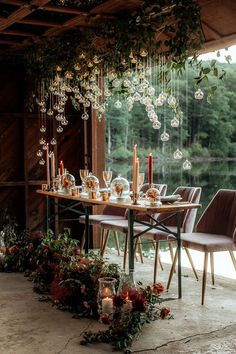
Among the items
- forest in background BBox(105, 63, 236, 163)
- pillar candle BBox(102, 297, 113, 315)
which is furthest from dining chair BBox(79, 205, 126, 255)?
forest in background BBox(105, 63, 236, 163)

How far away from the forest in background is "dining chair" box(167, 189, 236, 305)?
661cm

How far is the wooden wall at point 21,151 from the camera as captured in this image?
7.03m

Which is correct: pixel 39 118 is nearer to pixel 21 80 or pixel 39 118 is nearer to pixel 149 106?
pixel 21 80

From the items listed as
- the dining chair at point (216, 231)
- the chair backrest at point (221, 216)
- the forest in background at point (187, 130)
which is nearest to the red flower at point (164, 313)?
the dining chair at point (216, 231)

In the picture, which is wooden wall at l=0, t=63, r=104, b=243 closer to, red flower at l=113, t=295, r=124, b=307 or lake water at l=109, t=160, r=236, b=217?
red flower at l=113, t=295, r=124, b=307

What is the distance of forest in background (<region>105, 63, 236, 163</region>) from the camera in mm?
12156

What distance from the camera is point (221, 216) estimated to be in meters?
5.05

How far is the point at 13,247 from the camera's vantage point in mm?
5980

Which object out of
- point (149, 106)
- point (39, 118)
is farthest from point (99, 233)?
point (149, 106)

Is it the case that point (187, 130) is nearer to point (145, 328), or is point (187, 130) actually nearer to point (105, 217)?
point (105, 217)

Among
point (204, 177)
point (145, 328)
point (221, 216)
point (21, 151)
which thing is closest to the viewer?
point (145, 328)

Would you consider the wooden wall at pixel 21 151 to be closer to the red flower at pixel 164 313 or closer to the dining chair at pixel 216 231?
the dining chair at pixel 216 231

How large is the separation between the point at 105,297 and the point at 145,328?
364 mm

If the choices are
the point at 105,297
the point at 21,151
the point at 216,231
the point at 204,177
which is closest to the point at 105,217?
the point at 21,151
